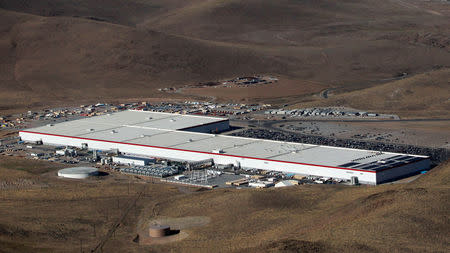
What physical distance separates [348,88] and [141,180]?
73.6 m

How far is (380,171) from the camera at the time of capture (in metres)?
71.6

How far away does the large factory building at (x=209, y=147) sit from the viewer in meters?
74.2

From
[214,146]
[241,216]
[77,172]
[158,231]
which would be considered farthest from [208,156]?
[158,231]

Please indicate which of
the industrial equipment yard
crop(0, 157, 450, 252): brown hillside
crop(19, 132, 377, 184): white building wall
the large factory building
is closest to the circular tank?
the industrial equipment yard

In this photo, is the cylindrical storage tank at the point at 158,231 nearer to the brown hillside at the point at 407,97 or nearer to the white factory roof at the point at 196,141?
the white factory roof at the point at 196,141

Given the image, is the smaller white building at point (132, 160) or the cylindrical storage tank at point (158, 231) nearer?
the cylindrical storage tank at point (158, 231)

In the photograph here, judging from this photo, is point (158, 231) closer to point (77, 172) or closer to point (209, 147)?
point (77, 172)

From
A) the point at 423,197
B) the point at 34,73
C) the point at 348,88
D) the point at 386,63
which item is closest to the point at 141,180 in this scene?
the point at 423,197

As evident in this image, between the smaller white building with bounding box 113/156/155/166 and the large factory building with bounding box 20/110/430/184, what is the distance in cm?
266

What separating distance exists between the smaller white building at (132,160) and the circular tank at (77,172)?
4.85 metres

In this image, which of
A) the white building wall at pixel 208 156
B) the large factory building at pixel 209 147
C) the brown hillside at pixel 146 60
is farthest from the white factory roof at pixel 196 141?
the brown hillside at pixel 146 60

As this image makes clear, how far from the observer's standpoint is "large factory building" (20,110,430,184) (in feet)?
244

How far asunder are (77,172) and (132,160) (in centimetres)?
673

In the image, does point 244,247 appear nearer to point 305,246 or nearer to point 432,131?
point 305,246
